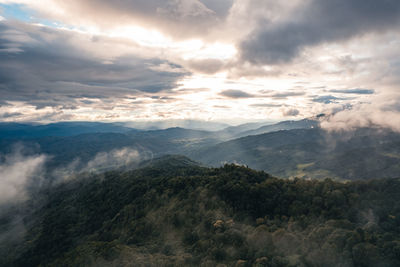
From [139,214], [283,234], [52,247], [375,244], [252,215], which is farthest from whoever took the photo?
[52,247]

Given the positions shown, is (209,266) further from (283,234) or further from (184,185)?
(184,185)

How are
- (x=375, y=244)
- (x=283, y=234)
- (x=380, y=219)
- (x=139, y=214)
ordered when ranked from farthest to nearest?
(x=139, y=214)
(x=380, y=219)
(x=283, y=234)
(x=375, y=244)

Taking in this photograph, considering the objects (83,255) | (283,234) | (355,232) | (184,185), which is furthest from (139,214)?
(355,232)

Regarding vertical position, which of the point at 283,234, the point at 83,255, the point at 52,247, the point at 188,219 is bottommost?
the point at 52,247

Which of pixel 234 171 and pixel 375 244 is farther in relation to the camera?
pixel 234 171

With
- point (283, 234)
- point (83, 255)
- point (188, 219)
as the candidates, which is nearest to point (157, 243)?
point (188, 219)

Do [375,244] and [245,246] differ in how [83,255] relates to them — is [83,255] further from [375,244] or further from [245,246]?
[375,244]

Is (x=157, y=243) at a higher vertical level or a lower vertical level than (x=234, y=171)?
lower
